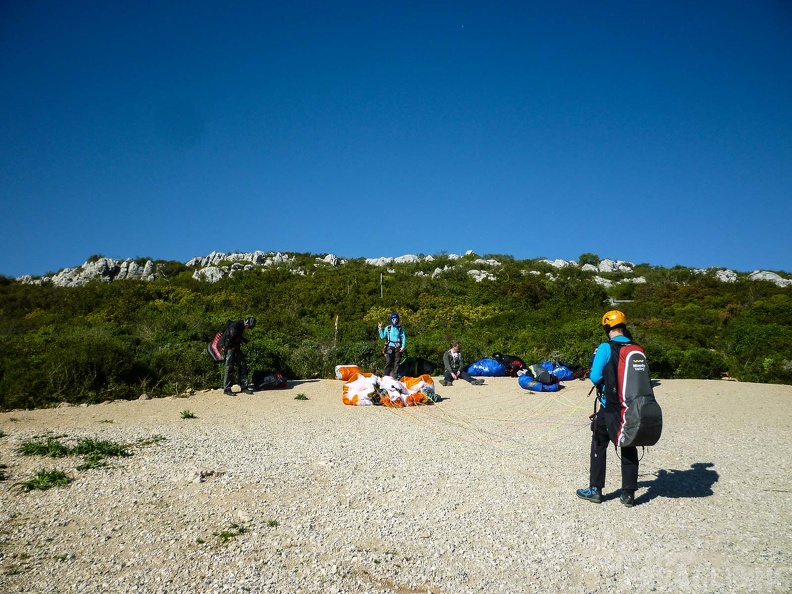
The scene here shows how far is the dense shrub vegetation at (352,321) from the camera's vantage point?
1191cm

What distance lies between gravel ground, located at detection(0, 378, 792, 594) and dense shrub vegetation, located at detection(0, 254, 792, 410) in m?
3.52

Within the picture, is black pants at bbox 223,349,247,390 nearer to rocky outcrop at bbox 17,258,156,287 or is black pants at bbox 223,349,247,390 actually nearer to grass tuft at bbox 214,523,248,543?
grass tuft at bbox 214,523,248,543

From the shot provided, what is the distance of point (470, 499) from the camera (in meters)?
5.21

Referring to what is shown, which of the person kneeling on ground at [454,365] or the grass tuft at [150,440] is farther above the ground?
the person kneeling on ground at [454,365]

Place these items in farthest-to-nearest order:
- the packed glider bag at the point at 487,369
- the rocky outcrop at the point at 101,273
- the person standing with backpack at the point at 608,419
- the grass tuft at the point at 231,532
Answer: the rocky outcrop at the point at 101,273 < the packed glider bag at the point at 487,369 < the person standing with backpack at the point at 608,419 < the grass tuft at the point at 231,532

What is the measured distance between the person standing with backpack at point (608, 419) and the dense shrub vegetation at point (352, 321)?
31.8ft

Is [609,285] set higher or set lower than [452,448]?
higher

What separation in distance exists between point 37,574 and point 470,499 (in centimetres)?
362

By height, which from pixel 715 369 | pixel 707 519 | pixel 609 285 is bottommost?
pixel 707 519

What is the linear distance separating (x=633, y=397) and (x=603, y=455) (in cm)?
73

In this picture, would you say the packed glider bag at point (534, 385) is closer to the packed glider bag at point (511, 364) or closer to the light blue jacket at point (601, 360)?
the packed glider bag at point (511, 364)

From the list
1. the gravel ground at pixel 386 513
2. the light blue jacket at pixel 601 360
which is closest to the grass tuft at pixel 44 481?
the gravel ground at pixel 386 513

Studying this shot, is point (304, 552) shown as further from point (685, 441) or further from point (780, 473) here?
point (685, 441)

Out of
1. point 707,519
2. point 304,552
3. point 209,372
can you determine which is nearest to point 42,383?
point 209,372
